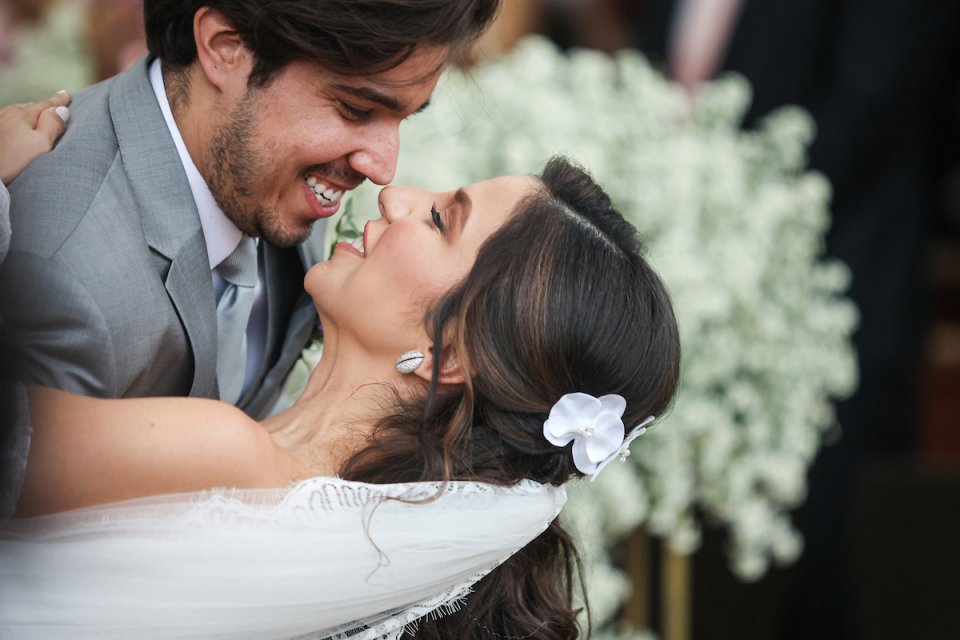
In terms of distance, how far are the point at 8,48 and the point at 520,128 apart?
180 centimetres

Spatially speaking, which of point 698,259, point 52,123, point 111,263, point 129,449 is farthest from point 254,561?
point 698,259

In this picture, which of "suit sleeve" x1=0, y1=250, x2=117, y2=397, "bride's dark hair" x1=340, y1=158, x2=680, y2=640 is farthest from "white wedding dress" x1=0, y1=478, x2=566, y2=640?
"suit sleeve" x1=0, y1=250, x2=117, y2=397

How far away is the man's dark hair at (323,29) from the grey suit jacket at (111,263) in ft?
0.34

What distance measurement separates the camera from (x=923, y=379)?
5.39m

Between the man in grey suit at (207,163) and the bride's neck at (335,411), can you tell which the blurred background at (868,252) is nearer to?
the man in grey suit at (207,163)

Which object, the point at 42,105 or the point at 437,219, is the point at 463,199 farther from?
the point at 42,105

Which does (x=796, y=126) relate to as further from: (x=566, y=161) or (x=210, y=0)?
(x=210, y=0)

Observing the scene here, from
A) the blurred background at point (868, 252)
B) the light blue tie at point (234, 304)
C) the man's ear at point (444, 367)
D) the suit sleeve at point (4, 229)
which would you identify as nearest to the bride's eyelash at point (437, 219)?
the man's ear at point (444, 367)

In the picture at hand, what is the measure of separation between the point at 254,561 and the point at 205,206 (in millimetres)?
677

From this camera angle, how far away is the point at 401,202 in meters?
2.34

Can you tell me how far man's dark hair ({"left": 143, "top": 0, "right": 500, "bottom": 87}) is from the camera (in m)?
2.09

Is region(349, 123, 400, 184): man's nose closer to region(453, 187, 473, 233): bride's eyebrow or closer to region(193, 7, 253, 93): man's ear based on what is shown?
region(453, 187, 473, 233): bride's eyebrow

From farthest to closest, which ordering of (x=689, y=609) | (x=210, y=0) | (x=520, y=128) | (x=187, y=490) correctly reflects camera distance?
(x=689, y=609), (x=520, y=128), (x=210, y=0), (x=187, y=490)

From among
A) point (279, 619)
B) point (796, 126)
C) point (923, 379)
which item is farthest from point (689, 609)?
point (279, 619)
